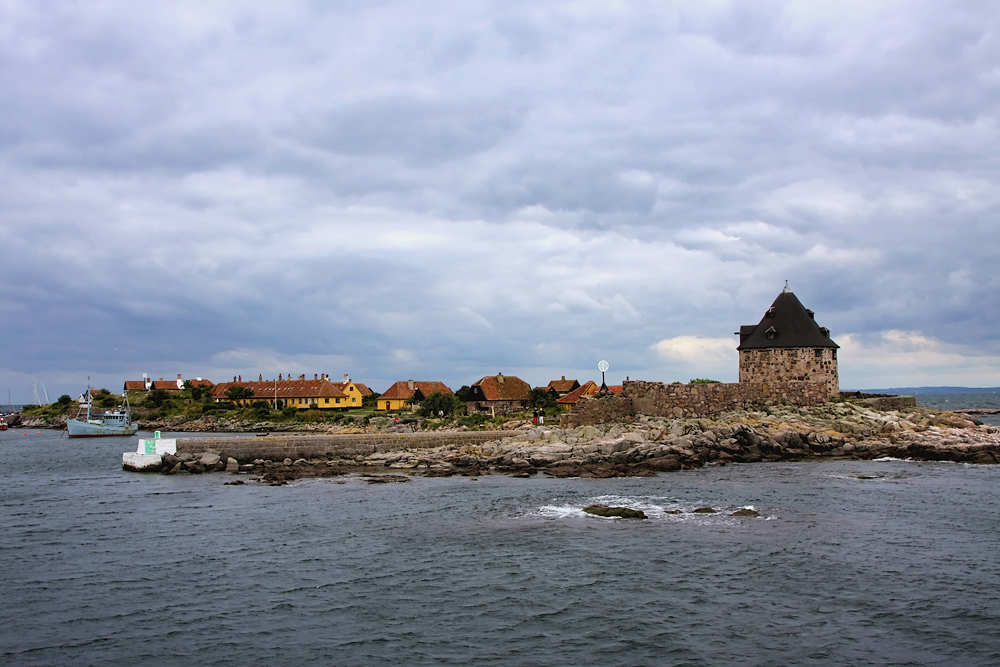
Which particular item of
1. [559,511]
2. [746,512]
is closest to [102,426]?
[559,511]

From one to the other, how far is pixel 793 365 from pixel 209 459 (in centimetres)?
3444

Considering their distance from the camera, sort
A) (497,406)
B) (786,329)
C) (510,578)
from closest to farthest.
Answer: (510,578) → (786,329) → (497,406)

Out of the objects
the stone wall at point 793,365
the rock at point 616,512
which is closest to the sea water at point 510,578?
the rock at point 616,512

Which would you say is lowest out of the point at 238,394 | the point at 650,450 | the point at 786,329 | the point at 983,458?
the point at 983,458

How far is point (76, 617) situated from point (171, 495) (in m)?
14.6

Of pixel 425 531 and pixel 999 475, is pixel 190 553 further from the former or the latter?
pixel 999 475

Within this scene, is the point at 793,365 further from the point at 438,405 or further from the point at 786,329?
the point at 438,405

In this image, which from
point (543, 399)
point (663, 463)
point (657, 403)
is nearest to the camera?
point (663, 463)

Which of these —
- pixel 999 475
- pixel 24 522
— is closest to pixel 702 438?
pixel 999 475

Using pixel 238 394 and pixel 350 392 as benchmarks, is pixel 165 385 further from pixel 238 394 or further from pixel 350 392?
pixel 350 392

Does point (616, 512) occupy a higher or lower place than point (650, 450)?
lower

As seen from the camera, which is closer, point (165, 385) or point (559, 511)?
point (559, 511)

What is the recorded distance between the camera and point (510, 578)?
14602 millimetres

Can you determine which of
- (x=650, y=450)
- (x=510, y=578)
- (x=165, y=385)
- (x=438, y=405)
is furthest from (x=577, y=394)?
(x=165, y=385)
